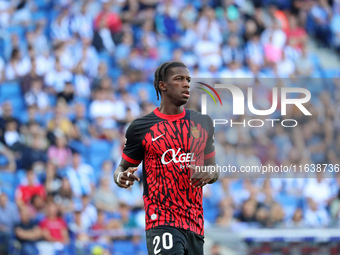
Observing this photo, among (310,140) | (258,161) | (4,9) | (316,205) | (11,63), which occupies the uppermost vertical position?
(4,9)

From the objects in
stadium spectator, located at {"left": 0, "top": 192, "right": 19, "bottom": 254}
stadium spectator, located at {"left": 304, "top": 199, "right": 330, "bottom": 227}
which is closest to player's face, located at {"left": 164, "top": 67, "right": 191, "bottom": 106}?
stadium spectator, located at {"left": 304, "top": 199, "right": 330, "bottom": 227}

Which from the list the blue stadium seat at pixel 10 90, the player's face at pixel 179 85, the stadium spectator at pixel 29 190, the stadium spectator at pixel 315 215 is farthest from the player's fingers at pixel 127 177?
the blue stadium seat at pixel 10 90

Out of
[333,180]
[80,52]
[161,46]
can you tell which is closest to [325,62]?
[161,46]

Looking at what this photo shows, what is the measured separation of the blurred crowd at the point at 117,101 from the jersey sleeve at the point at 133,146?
5.64 feet

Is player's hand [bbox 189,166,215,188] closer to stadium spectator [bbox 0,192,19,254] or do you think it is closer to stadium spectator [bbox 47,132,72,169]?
stadium spectator [bbox 0,192,19,254]

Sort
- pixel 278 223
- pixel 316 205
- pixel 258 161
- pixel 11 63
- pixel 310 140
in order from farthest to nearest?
pixel 11 63 → pixel 316 205 → pixel 278 223 → pixel 310 140 → pixel 258 161

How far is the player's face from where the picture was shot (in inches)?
195

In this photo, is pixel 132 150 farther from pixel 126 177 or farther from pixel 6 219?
pixel 6 219

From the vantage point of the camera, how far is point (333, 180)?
10.1 meters

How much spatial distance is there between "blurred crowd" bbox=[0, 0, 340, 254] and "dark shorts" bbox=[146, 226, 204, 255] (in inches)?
73.0

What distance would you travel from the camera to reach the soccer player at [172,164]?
15.6 ft

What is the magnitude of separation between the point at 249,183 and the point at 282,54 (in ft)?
14.6

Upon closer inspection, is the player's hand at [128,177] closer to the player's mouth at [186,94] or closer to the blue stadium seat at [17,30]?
the player's mouth at [186,94]

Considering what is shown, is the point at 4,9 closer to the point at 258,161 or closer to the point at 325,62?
the point at 325,62
